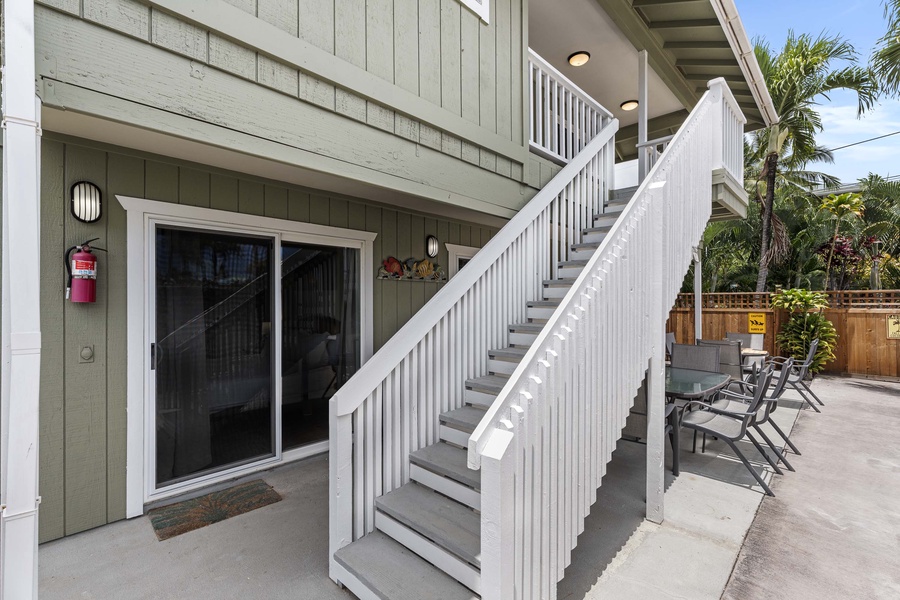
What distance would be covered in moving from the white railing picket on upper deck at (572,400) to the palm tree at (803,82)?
26.4 feet

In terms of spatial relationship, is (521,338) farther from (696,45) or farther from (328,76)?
(696,45)

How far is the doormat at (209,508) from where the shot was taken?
2.66 metres

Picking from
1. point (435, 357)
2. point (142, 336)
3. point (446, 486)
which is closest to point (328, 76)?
point (435, 357)

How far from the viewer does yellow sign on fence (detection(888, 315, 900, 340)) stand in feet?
25.5

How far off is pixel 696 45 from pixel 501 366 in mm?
5108

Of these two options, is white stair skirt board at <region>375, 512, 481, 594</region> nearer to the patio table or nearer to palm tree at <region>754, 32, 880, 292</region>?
the patio table

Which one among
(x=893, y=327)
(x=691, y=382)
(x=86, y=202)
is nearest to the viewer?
(x=86, y=202)

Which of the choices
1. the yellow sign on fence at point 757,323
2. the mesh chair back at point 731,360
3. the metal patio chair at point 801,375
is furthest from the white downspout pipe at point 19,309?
the yellow sign on fence at point 757,323

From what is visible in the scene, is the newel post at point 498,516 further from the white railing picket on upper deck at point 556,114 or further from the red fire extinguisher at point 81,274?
the white railing picket on upper deck at point 556,114

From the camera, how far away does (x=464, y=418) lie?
8.79 ft

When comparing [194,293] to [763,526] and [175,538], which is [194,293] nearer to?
[175,538]

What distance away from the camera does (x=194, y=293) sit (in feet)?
10.2

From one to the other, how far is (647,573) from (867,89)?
11021 mm

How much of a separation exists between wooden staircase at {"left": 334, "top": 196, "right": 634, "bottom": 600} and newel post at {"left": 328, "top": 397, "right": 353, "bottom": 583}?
73 millimetres
